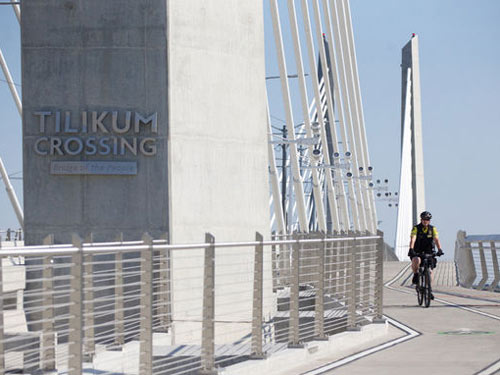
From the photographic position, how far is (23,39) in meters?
17.7

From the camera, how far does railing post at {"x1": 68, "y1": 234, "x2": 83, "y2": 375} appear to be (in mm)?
7121

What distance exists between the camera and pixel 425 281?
17.1 m

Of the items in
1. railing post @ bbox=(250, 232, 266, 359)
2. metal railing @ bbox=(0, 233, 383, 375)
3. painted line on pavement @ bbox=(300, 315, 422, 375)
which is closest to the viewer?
metal railing @ bbox=(0, 233, 383, 375)

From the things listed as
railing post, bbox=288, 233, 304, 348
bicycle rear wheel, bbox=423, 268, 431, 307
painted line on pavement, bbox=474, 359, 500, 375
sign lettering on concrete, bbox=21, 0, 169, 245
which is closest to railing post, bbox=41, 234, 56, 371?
railing post, bbox=288, 233, 304, 348

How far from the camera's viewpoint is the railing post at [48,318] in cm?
761

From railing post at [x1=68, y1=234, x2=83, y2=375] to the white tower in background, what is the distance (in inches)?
1959

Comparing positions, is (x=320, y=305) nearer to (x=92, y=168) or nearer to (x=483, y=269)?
(x=92, y=168)

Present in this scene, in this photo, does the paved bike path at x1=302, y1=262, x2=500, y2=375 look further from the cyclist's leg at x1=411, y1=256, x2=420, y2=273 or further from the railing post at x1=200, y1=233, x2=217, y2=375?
the railing post at x1=200, y1=233, x2=217, y2=375

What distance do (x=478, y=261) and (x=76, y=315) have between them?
1887 centimetres

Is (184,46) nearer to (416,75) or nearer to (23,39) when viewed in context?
(23,39)

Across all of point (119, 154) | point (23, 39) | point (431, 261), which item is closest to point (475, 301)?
point (431, 261)

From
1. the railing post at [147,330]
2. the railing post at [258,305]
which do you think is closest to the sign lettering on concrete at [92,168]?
the railing post at [258,305]

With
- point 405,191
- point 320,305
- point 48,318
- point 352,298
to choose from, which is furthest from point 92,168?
point 405,191

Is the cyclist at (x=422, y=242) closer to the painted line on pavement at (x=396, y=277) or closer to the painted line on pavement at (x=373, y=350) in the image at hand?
the painted line on pavement at (x=373, y=350)
